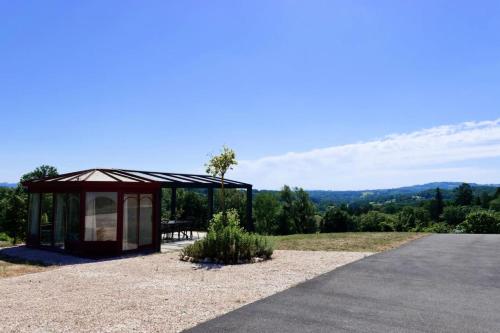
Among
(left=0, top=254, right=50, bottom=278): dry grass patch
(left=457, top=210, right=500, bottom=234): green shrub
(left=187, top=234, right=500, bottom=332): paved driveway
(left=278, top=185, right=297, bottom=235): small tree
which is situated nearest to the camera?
(left=187, top=234, right=500, bottom=332): paved driveway

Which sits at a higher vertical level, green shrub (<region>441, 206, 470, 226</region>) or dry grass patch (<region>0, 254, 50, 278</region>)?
dry grass patch (<region>0, 254, 50, 278</region>)

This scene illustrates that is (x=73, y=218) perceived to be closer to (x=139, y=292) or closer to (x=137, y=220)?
(x=137, y=220)

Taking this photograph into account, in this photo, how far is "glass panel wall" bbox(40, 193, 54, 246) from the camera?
559 inches

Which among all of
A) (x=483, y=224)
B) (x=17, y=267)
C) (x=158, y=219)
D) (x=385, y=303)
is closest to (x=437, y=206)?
(x=483, y=224)

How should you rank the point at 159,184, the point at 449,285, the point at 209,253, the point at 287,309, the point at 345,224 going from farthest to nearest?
the point at 345,224
the point at 159,184
the point at 209,253
the point at 449,285
the point at 287,309

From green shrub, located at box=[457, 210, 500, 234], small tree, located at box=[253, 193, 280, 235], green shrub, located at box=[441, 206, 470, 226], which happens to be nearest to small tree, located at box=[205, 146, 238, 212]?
green shrub, located at box=[457, 210, 500, 234]

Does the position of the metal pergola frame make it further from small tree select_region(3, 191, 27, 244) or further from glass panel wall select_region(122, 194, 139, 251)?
small tree select_region(3, 191, 27, 244)

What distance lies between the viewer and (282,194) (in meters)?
53.1

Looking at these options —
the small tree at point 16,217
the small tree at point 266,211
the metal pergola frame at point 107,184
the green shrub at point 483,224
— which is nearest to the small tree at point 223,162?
the metal pergola frame at point 107,184

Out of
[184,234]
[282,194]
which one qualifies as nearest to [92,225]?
[184,234]

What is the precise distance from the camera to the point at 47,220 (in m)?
14.8

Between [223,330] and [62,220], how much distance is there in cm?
1032

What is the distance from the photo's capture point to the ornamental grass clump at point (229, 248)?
11609mm

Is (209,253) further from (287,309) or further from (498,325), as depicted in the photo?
(498,325)
